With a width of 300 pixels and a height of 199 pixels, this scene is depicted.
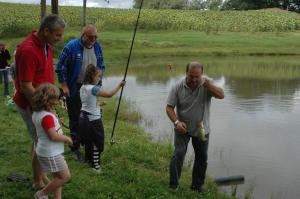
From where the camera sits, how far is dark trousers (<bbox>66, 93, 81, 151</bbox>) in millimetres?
7250

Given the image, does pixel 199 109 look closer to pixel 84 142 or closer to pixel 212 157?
pixel 84 142

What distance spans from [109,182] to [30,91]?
1853 millimetres

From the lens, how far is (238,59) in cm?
3444

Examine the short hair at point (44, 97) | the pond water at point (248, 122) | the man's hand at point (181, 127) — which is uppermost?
the short hair at point (44, 97)

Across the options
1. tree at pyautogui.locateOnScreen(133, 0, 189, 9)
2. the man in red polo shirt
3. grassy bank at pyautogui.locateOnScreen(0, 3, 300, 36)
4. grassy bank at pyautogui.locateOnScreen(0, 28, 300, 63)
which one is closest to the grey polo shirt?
the man in red polo shirt

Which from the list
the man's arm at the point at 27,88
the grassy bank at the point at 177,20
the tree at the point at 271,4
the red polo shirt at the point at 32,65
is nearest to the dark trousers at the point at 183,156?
the red polo shirt at the point at 32,65

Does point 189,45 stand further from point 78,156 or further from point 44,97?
point 44,97

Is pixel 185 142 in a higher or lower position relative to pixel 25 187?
higher

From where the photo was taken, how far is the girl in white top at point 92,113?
639cm

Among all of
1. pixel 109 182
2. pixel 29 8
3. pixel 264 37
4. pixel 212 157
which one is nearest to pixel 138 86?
pixel 212 157

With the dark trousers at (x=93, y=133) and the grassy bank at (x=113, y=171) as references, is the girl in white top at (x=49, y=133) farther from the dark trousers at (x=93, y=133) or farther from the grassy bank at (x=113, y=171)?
the dark trousers at (x=93, y=133)

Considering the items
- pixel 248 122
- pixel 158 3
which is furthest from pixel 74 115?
pixel 158 3

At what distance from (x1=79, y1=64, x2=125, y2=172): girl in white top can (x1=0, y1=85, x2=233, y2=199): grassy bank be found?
0.36 meters

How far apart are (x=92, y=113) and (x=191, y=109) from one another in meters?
1.43
